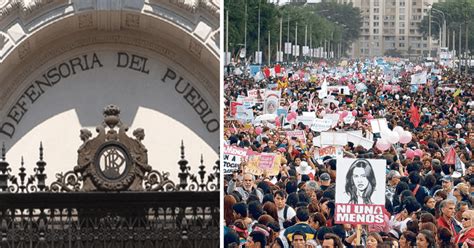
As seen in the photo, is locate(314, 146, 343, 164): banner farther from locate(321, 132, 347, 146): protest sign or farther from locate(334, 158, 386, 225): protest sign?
locate(334, 158, 386, 225): protest sign

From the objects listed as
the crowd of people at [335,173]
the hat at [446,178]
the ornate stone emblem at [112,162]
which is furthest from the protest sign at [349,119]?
the ornate stone emblem at [112,162]

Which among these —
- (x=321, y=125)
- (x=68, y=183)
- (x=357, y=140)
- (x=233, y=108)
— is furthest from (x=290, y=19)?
(x=68, y=183)

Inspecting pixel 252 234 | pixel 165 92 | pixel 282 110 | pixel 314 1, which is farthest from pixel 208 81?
pixel 282 110

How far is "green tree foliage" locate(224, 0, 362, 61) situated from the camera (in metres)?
13.6

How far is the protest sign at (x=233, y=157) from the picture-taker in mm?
12477

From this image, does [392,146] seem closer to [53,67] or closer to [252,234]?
[53,67]

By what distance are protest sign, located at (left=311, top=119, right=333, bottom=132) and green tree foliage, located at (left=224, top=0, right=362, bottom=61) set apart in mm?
1073

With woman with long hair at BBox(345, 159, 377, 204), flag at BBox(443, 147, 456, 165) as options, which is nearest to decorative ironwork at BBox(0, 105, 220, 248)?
woman with long hair at BBox(345, 159, 377, 204)

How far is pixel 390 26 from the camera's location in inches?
558

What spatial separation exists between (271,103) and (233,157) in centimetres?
555

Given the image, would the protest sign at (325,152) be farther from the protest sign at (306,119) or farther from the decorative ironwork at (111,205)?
the decorative ironwork at (111,205)

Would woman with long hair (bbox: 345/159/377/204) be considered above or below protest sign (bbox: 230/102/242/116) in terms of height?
below

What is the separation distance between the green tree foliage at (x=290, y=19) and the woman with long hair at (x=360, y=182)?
3109 mm

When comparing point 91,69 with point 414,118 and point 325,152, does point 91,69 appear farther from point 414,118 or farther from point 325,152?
point 414,118
